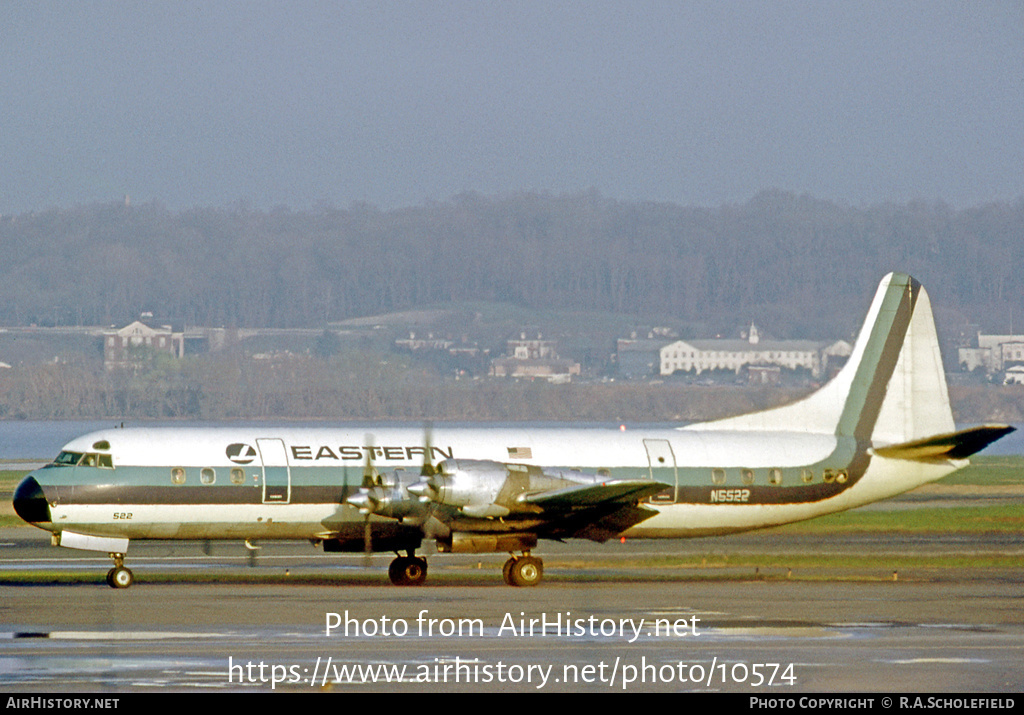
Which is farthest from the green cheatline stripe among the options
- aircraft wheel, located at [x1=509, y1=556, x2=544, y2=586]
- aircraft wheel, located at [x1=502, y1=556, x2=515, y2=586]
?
aircraft wheel, located at [x1=502, y1=556, x2=515, y2=586]

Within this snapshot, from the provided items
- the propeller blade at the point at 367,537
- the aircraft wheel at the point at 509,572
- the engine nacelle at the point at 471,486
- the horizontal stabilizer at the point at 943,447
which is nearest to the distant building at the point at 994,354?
the horizontal stabilizer at the point at 943,447

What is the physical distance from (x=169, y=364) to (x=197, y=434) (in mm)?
116178

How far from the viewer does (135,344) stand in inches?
6481

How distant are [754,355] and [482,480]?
5248 inches

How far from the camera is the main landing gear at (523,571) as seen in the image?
30.5 metres

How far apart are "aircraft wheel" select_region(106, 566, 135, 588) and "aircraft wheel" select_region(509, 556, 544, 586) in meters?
7.88

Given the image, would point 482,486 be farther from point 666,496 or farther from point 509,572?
point 666,496

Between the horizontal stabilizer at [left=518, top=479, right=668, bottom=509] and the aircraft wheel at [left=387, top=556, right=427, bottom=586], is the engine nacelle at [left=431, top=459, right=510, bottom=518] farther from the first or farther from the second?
the aircraft wheel at [left=387, top=556, right=427, bottom=586]

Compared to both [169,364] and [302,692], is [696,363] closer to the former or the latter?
[169,364]

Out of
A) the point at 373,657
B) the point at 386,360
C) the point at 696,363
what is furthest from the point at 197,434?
the point at 696,363

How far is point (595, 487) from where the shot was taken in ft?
97.6

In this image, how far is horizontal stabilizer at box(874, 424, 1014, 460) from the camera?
32.7m

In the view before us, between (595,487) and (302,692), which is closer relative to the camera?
(302,692)

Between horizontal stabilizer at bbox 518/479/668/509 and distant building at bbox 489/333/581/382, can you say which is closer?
horizontal stabilizer at bbox 518/479/668/509
